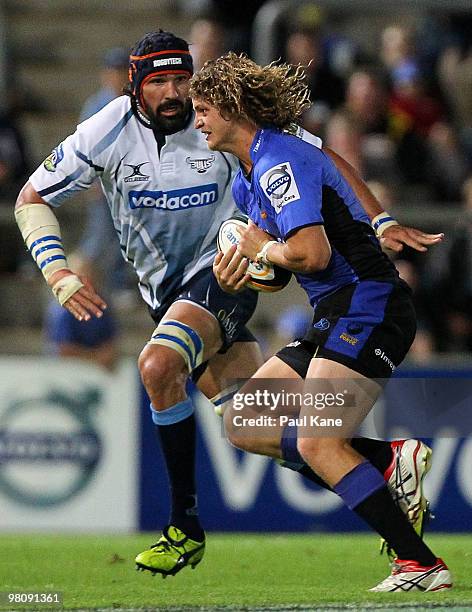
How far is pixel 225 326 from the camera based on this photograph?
7328 millimetres

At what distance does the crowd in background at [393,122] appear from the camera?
38.5 ft

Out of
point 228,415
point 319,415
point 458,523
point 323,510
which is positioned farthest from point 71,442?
point 319,415

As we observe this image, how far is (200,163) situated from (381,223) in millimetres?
1127

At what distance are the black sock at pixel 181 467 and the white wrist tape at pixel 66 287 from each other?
897mm

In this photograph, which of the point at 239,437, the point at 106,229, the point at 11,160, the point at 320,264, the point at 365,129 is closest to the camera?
the point at 320,264

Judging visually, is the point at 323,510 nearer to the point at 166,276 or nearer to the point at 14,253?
the point at 166,276

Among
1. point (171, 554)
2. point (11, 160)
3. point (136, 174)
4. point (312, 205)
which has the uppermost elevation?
point (312, 205)

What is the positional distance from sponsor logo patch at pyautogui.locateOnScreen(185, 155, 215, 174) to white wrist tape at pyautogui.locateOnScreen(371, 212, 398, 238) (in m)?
1.03

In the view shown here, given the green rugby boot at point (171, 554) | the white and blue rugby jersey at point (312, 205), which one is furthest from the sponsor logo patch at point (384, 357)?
the green rugby boot at point (171, 554)

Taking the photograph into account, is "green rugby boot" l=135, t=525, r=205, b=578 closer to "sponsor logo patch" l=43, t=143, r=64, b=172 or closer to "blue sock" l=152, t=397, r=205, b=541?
"blue sock" l=152, t=397, r=205, b=541

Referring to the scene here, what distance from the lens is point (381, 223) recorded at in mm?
6867

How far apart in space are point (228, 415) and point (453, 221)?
549 centimetres

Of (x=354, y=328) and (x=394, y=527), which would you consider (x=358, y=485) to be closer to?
(x=394, y=527)

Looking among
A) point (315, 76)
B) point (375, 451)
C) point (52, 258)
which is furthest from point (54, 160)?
point (315, 76)
